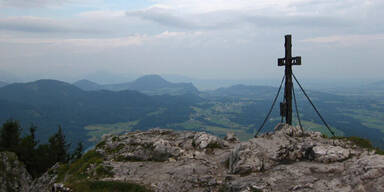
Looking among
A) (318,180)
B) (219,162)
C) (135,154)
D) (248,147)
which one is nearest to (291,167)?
(318,180)

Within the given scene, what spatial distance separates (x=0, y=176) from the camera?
25.2m

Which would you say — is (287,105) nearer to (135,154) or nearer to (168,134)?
(168,134)

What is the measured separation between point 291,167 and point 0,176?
29.1m

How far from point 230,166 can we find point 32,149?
38665 mm

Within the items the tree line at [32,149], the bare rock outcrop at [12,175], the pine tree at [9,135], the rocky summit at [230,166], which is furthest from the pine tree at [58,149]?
the rocky summit at [230,166]

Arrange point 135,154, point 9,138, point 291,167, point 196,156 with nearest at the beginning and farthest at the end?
Result: point 291,167
point 196,156
point 135,154
point 9,138

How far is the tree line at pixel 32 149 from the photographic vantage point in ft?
127

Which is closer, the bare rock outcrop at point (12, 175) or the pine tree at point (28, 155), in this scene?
the bare rock outcrop at point (12, 175)

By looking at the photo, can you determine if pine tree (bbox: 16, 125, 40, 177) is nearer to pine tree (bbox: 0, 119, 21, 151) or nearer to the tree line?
the tree line

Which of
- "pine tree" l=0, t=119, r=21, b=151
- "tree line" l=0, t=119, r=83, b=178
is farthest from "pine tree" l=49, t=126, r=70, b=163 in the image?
"pine tree" l=0, t=119, r=21, b=151

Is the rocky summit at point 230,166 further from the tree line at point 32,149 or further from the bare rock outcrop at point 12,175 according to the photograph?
the tree line at point 32,149

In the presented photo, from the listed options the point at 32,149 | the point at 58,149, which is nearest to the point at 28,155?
the point at 32,149

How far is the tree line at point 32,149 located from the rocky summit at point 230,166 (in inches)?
825

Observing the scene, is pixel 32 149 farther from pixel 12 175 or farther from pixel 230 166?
pixel 230 166
